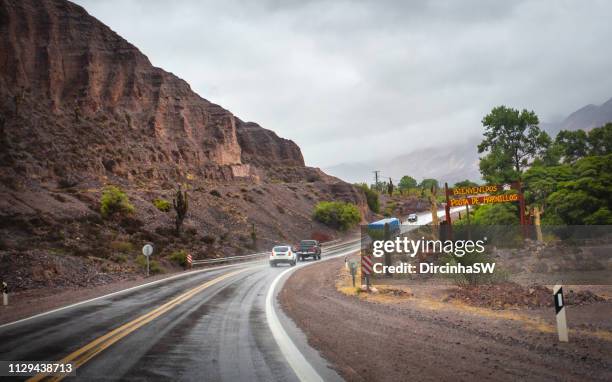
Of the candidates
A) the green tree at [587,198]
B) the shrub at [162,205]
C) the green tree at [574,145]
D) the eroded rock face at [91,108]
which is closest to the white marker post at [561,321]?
the green tree at [587,198]

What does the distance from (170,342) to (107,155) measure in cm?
6072

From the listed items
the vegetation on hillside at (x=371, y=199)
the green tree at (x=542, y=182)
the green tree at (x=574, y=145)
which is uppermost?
the green tree at (x=574, y=145)

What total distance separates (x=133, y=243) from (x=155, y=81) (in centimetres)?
6038

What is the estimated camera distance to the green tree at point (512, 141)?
4716cm

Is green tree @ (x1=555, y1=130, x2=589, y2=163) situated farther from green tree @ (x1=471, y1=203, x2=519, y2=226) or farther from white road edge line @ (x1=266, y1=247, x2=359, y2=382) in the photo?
white road edge line @ (x1=266, y1=247, x2=359, y2=382)

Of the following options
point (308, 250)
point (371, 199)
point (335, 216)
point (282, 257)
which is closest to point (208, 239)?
point (308, 250)

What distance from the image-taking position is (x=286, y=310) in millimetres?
12195

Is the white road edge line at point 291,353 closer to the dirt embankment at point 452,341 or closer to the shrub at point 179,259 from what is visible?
the dirt embankment at point 452,341

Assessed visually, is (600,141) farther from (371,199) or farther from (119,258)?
(119,258)

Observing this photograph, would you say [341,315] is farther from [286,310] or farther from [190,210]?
[190,210]

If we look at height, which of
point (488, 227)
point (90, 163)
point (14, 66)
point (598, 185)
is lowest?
point (488, 227)

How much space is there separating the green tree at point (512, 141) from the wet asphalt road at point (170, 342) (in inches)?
1637

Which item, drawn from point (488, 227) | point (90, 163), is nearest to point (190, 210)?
point (90, 163)

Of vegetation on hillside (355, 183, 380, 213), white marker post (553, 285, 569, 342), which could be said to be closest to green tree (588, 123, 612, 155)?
vegetation on hillside (355, 183, 380, 213)
